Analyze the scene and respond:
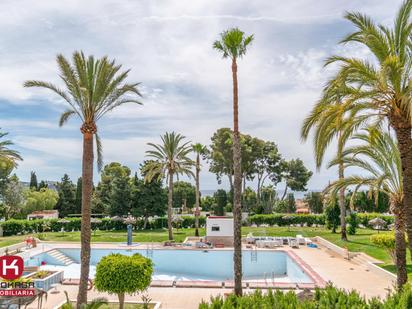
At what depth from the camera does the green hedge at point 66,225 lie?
122 ft

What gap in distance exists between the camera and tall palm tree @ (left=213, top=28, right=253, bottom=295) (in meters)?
13.5

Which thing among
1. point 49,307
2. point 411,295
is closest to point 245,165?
point 49,307

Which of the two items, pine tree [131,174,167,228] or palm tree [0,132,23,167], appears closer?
palm tree [0,132,23,167]

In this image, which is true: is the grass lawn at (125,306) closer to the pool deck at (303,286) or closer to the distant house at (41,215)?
the pool deck at (303,286)

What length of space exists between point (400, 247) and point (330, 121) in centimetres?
514

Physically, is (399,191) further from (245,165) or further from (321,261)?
(245,165)

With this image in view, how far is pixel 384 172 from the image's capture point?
13547 millimetres

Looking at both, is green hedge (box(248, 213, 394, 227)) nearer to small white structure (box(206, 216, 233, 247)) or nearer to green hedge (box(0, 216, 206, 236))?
green hedge (box(0, 216, 206, 236))

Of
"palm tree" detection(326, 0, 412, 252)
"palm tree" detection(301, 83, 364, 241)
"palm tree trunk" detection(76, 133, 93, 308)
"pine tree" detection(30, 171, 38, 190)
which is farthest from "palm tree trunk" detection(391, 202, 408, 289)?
"pine tree" detection(30, 171, 38, 190)

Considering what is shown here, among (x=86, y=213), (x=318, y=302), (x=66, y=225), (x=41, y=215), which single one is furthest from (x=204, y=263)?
(x=41, y=215)

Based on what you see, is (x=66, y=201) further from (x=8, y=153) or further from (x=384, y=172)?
(x=384, y=172)

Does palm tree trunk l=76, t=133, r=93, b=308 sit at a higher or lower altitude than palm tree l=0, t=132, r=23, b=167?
lower

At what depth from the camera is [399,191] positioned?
43.3 ft

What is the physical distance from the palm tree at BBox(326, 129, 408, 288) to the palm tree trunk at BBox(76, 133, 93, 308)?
373 inches
